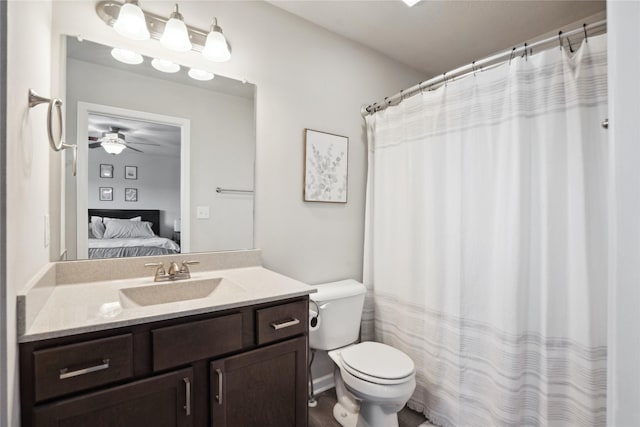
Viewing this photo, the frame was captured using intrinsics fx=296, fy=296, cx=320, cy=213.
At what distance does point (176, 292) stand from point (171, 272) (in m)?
0.10

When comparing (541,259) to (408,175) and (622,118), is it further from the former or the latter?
(622,118)

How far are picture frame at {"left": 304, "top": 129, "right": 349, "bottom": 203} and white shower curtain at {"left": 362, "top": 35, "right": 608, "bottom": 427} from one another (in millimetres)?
397

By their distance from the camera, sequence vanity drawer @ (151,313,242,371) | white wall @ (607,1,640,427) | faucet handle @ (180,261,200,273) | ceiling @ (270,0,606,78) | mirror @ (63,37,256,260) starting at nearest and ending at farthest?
white wall @ (607,1,640,427)
vanity drawer @ (151,313,242,371)
mirror @ (63,37,256,260)
faucet handle @ (180,261,200,273)
ceiling @ (270,0,606,78)

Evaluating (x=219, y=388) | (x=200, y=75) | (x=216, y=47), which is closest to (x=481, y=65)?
(x=216, y=47)

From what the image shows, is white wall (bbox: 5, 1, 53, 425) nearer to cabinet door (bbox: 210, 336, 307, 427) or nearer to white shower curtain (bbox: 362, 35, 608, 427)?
cabinet door (bbox: 210, 336, 307, 427)

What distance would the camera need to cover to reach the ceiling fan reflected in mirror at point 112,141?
1336 mm

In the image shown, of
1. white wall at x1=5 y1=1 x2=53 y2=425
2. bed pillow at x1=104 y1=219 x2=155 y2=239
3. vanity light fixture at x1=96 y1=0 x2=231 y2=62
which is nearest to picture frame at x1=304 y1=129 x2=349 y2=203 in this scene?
vanity light fixture at x1=96 y1=0 x2=231 y2=62

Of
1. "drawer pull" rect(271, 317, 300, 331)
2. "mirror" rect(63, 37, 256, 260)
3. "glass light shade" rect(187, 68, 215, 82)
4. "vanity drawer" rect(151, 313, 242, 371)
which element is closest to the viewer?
"vanity drawer" rect(151, 313, 242, 371)

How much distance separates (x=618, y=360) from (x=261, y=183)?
62.4 inches

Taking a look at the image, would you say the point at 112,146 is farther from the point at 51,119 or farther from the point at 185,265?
the point at 185,265

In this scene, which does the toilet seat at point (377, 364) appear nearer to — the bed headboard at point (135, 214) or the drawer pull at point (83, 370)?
the drawer pull at point (83, 370)

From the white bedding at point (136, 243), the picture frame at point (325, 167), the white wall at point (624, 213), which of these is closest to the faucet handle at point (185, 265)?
the white bedding at point (136, 243)

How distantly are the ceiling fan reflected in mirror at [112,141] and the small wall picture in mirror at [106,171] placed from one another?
0.22ft

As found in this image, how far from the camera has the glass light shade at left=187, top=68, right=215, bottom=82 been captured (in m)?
1.55
